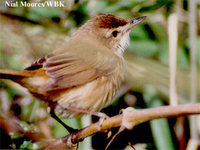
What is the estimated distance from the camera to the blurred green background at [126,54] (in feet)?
10.2

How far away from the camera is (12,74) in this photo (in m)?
2.07

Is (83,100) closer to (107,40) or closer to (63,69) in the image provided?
(63,69)

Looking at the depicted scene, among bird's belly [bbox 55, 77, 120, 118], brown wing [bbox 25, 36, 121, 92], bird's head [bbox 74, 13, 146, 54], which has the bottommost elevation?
bird's belly [bbox 55, 77, 120, 118]

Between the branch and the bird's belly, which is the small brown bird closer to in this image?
the bird's belly

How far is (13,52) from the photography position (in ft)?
10.7

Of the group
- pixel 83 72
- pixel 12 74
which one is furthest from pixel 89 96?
pixel 12 74

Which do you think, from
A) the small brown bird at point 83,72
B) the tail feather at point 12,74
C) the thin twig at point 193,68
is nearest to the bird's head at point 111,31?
the small brown bird at point 83,72

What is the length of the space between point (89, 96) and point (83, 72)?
7.2 inches

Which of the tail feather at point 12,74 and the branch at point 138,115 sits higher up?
the tail feather at point 12,74

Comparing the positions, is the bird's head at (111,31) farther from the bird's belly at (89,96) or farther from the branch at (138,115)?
the branch at (138,115)

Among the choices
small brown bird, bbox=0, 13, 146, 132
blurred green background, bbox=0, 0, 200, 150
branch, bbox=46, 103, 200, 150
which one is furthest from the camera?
blurred green background, bbox=0, 0, 200, 150

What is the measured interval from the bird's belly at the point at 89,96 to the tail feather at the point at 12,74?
318 millimetres

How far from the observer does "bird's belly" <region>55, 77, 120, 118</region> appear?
7.85 ft

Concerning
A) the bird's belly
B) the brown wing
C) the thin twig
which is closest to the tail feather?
the brown wing
